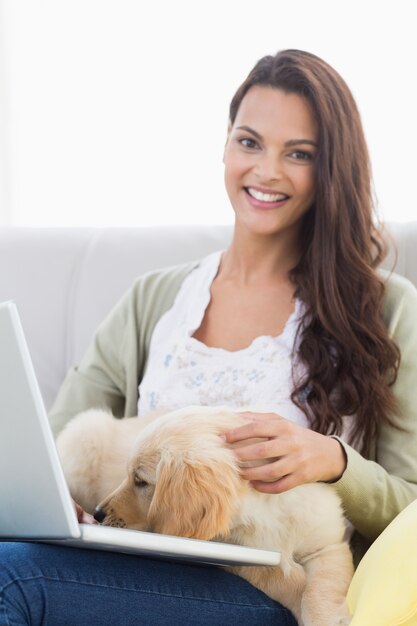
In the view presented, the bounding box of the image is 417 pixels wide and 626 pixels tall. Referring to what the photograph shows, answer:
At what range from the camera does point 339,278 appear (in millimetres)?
1935

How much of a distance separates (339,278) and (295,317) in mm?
133

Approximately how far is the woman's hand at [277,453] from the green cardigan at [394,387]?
10 cm

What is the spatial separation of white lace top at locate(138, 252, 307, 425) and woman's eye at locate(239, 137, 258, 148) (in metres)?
0.36

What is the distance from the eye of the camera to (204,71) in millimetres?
3221

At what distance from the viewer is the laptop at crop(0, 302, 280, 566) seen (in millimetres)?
1102

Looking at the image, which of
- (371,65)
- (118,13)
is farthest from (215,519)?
(118,13)

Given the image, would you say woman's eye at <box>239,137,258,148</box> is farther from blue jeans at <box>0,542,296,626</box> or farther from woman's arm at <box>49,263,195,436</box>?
blue jeans at <box>0,542,296,626</box>

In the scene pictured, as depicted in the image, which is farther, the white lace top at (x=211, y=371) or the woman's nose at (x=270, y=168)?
the woman's nose at (x=270, y=168)

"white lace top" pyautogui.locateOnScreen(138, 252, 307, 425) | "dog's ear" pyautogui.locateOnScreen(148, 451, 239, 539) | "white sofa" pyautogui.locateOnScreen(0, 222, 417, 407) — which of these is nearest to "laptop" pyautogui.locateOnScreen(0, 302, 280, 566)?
"dog's ear" pyautogui.locateOnScreen(148, 451, 239, 539)

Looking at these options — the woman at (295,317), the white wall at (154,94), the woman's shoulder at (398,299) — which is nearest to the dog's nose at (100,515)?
the woman at (295,317)

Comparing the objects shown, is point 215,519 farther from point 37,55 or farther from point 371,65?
point 37,55

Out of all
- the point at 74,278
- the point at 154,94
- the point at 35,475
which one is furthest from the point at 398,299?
the point at 154,94

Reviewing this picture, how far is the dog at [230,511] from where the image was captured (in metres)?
1.33

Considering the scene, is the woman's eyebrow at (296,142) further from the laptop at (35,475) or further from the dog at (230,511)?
the laptop at (35,475)
